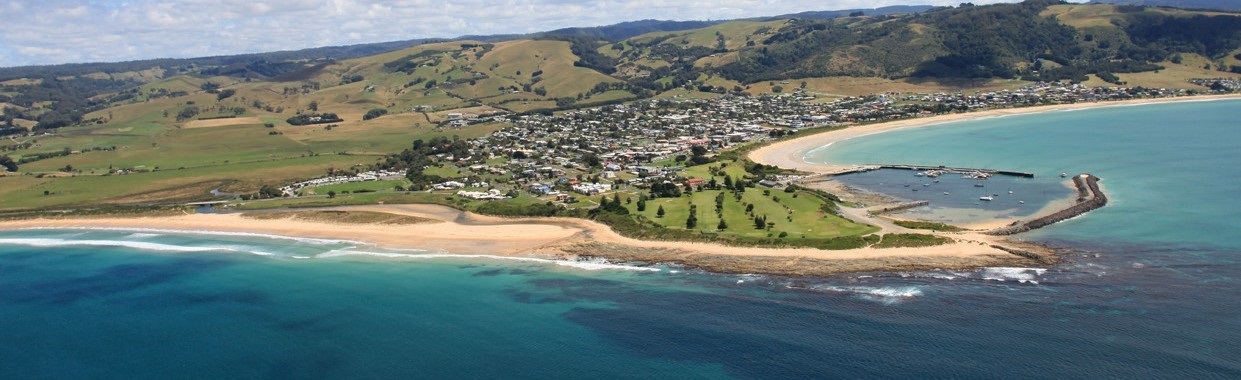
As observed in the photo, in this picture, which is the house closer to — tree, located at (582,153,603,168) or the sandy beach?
tree, located at (582,153,603,168)

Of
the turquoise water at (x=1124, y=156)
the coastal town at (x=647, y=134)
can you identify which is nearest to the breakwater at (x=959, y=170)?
the turquoise water at (x=1124, y=156)

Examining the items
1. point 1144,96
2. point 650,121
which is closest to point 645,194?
point 650,121

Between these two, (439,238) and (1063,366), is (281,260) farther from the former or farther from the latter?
(1063,366)

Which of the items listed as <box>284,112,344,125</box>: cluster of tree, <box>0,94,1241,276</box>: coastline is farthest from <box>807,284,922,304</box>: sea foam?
<box>284,112,344,125</box>: cluster of tree

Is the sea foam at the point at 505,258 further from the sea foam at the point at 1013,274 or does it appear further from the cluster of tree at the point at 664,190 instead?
the cluster of tree at the point at 664,190

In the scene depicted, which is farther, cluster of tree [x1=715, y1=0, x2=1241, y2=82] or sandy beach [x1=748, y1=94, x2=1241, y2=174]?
cluster of tree [x1=715, y1=0, x2=1241, y2=82]

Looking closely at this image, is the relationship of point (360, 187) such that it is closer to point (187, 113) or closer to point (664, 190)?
point (664, 190)
